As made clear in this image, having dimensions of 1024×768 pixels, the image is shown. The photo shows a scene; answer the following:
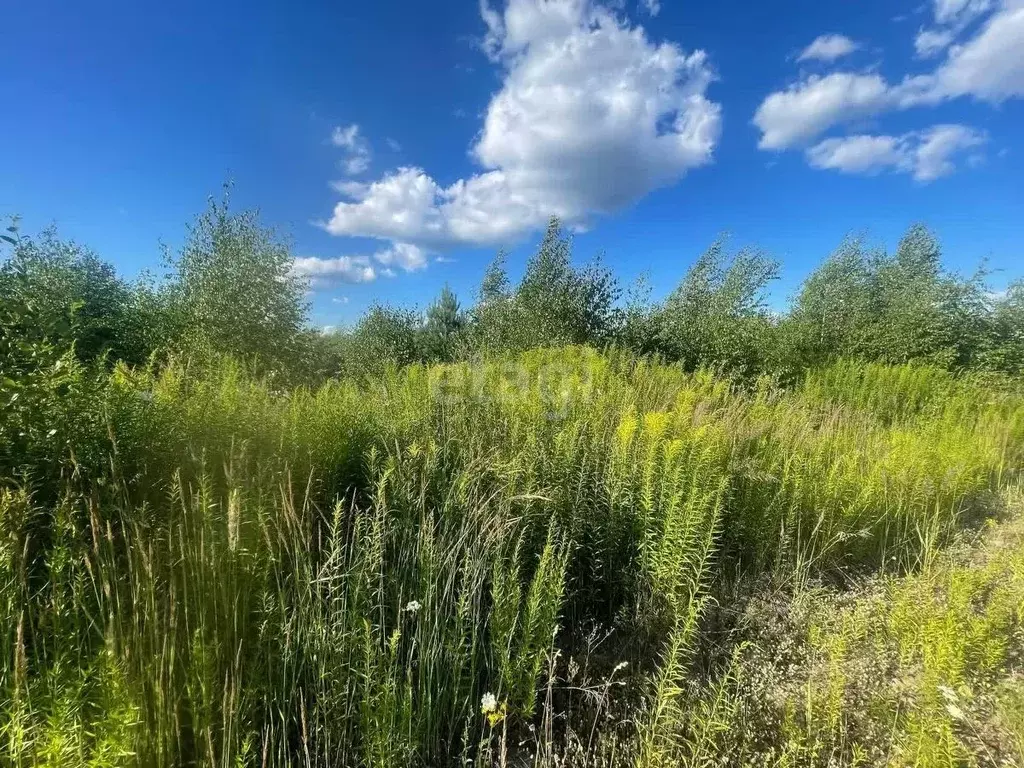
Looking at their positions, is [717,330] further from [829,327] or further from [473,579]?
[473,579]

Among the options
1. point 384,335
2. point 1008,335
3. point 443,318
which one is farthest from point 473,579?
point 443,318

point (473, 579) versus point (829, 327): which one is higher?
point (829, 327)

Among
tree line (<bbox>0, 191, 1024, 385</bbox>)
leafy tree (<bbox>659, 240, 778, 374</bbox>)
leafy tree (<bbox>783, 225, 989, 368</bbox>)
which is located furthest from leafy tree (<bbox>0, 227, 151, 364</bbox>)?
leafy tree (<bbox>783, 225, 989, 368</bbox>)

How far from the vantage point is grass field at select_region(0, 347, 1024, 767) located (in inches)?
46.9

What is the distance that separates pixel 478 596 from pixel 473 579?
66 millimetres

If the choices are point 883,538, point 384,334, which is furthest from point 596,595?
point 384,334

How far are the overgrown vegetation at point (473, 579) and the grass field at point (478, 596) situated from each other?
0.02 meters

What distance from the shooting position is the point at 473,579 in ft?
5.56

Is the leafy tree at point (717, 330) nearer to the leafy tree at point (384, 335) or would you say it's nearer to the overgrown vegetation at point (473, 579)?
the overgrown vegetation at point (473, 579)

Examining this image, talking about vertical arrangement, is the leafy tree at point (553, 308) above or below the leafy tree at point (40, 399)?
above

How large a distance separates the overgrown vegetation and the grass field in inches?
0.6

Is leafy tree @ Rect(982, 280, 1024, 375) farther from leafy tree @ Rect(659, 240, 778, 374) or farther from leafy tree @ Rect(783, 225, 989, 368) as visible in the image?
leafy tree @ Rect(659, 240, 778, 374)

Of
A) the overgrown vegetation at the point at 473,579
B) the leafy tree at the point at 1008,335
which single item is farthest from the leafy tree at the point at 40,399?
the leafy tree at the point at 1008,335

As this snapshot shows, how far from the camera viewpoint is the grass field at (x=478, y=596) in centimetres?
119
